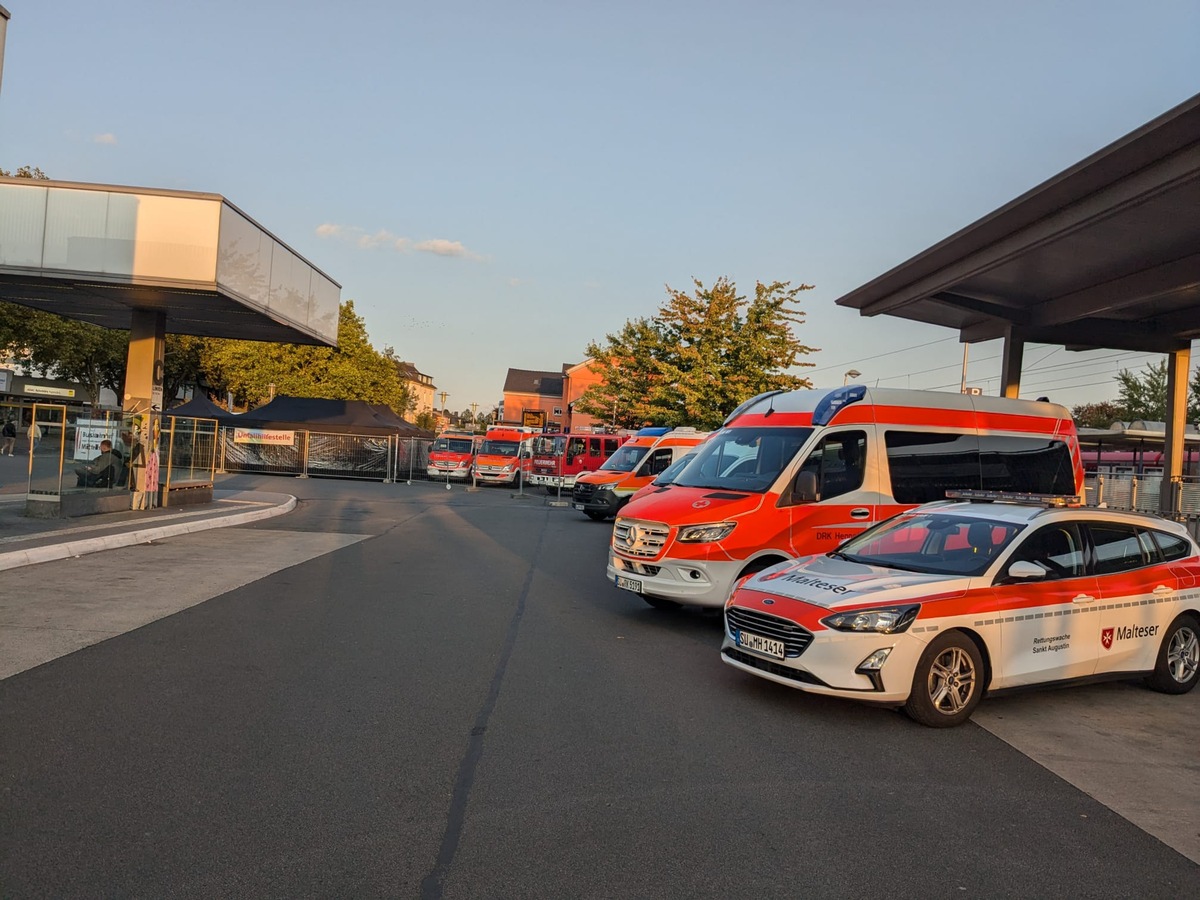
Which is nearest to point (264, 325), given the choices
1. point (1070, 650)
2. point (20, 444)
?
point (1070, 650)

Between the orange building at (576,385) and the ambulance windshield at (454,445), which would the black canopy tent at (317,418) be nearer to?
the ambulance windshield at (454,445)

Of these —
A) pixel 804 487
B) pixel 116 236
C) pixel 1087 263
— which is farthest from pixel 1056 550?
pixel 116 236

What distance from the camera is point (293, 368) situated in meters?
61.0

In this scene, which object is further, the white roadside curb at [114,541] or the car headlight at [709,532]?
the white roadside curb at [114,541]

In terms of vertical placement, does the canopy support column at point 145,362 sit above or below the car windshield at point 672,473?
above

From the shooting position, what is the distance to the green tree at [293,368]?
196 ft

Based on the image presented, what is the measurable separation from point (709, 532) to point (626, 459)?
15.2 m

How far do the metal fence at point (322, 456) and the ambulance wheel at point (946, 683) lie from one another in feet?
114

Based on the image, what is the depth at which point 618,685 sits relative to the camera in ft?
23.1

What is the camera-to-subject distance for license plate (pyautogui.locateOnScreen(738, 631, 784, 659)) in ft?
21.2

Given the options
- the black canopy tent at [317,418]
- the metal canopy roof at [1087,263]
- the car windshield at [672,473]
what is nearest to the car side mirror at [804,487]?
the car windshield at [672,473]

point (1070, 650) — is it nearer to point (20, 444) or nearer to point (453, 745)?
point (453, 745)

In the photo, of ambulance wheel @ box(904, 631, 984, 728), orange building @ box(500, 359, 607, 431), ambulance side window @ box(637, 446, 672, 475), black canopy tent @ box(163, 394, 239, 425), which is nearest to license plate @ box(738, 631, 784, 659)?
ambulance wheel @ box(904, 631, 984, 728)

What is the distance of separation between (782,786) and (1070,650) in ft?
10.1
